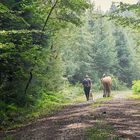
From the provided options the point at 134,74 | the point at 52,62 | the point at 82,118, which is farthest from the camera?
the point at 134,74

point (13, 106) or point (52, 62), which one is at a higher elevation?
point (52, 62)

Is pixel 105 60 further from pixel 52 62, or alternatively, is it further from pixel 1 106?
pixel 1 106

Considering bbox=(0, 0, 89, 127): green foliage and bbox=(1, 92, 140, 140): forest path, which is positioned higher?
bbox=(0, 0, 89, 127): green foliage

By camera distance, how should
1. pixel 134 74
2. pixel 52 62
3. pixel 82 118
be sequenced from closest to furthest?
pixel 82 118 < pixel 52 62 < pixel 134 74

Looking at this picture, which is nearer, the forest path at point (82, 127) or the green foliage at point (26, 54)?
the forest path at point (82, 127)

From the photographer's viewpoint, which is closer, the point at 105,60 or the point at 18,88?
the point at 18,88

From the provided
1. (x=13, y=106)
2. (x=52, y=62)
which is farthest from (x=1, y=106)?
(x=52, y=62)

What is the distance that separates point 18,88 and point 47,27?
17.0ft

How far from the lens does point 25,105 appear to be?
21969 millimetres

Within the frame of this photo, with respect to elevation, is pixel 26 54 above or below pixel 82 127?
above

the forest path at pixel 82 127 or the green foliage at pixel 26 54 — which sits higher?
the green foliage at pixel 26 54

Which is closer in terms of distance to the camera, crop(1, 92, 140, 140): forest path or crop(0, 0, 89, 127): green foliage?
crop(1, 92, 140, 140): forest path

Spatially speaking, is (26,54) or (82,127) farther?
(26,54)

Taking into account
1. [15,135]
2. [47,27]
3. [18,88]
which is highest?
[47,27]
